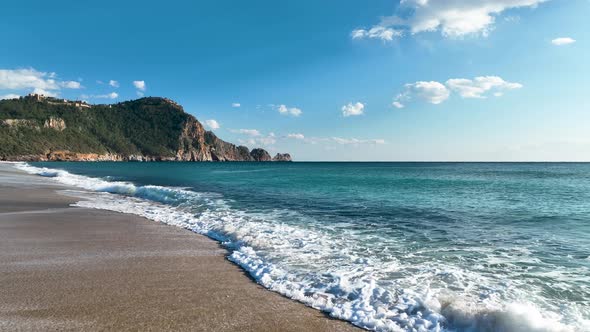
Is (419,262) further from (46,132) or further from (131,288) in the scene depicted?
(46,132)

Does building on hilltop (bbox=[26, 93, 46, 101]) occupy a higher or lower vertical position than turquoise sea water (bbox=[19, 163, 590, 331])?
higher

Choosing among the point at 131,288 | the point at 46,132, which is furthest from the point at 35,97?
the point at 131,288

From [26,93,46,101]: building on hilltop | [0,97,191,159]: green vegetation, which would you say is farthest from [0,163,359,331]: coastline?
[26,93,46,101]: building on hilltop

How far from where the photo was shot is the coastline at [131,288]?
4852mm

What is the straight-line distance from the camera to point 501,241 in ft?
35.7

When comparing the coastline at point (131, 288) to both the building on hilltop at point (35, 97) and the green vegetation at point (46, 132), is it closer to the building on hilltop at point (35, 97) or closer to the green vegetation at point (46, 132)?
the green vegetation at point (46, 132)

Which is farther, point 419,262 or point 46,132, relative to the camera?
point 46,132

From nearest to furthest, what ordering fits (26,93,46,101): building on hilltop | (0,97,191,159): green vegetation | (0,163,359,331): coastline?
(0,163,359,331): coastline < (0,97,191,159): green vegetation < (26,93,46,101): building on hilltop

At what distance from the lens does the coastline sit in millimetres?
4852

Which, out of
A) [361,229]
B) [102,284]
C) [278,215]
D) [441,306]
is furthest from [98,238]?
[441,306]

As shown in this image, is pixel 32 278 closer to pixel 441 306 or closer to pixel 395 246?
pixel 441 306

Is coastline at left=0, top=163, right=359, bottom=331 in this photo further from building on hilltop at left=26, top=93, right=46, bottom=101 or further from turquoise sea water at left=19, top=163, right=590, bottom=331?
building on hilltop at left=26, top=93, right=46, bottom=101

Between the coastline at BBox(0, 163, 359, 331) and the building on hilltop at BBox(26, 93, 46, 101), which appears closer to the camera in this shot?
the coastline at BBox(0, 163, 359, 331)

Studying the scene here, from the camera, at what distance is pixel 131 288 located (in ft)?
20.1
